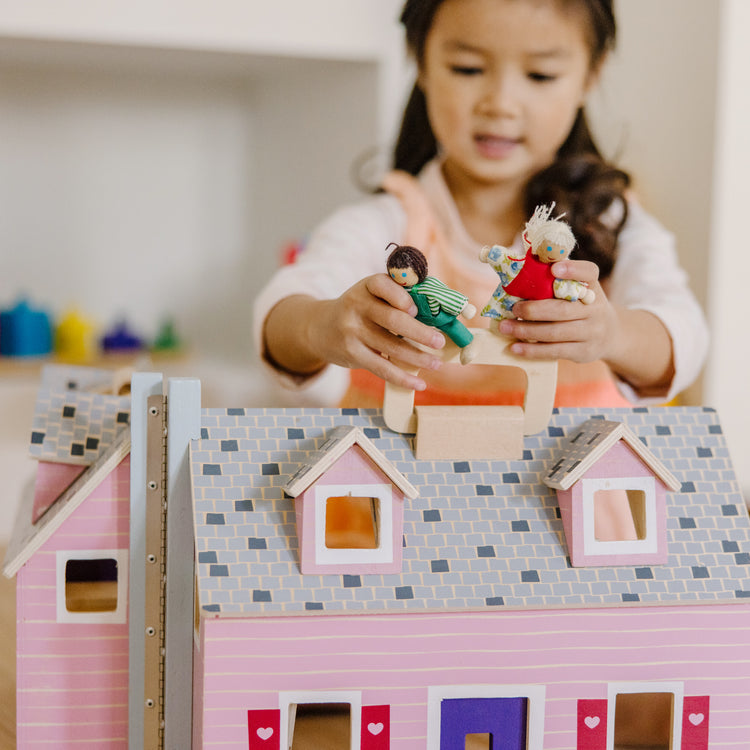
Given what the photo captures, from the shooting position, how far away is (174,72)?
140cm

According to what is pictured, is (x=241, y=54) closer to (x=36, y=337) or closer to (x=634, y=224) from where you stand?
(x=36, y=337)

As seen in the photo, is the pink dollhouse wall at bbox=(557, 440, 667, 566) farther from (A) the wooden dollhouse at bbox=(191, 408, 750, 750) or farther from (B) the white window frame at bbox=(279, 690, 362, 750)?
(B) the white window frame at bbox=(279, 690, 362, 750)

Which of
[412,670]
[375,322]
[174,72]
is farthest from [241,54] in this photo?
[412,670]

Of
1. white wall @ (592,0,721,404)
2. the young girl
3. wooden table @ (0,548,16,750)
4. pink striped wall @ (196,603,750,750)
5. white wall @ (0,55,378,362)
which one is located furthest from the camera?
white wall @ (0,55,378,362)

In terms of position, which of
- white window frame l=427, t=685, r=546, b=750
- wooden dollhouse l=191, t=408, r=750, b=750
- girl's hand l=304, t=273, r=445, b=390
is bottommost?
white window frame l=427, t=685, r=546, b=750

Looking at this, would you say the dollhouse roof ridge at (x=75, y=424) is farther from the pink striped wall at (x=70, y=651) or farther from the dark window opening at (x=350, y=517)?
the dark window opening at (x=350, y=517)

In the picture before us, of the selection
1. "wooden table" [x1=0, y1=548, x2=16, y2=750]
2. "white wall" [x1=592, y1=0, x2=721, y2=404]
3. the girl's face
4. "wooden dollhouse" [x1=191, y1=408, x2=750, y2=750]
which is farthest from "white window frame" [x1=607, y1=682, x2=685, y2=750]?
"white wall" [x1=592, y1=0, x2=721, y2=404]

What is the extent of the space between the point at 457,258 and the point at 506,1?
0.68 ft

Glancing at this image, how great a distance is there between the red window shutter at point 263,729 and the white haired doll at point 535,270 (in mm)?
207

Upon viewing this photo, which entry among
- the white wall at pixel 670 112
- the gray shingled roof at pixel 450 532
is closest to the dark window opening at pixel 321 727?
the gray shingled roof at pixel 450 532

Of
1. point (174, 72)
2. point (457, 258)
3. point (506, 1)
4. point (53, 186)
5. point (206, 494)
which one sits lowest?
point (206, 494)

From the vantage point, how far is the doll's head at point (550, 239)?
1.42 ft

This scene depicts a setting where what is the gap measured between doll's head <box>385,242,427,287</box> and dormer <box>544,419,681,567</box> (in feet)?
0.37

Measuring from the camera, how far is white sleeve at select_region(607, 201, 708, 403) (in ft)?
2.16
